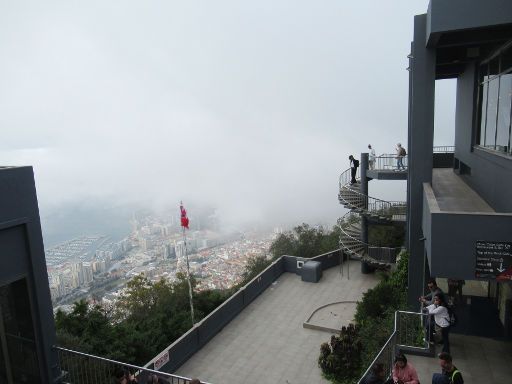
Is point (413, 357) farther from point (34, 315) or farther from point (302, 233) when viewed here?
point (302, 233)

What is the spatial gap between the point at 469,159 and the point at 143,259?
263 feet

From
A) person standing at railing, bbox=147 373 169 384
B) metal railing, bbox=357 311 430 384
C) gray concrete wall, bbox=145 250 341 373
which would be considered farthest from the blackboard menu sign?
gray concrete wall, bbox=145 250 341 373

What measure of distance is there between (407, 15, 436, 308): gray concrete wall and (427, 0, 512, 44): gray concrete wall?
2.05 m

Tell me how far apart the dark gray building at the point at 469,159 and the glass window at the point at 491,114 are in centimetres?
3

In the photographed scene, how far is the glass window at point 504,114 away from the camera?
35.2 ft

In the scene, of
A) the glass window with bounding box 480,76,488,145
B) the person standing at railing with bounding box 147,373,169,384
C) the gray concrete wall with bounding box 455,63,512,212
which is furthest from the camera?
the glass window with bounding box 480,76,488,145

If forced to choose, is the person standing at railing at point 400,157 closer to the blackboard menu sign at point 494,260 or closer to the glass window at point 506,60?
the glass window at point 506,60

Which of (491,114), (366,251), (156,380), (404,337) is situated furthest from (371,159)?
(156,380)

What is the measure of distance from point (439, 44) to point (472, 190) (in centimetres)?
514

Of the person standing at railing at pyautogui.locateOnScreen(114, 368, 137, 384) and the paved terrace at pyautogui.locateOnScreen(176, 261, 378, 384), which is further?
the paved terrace at pyautogui.locateOnScreen(176, 261, 378, 384)

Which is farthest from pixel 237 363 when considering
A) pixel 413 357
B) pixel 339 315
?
pixel 413 357

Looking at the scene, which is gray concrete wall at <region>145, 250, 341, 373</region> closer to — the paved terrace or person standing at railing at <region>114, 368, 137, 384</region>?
the paved terrace

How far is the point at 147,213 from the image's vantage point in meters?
171

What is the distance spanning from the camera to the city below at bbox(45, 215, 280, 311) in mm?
46062
